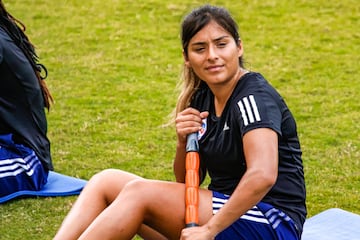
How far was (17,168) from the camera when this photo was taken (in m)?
5.91

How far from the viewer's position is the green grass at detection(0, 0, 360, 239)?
6562 mm

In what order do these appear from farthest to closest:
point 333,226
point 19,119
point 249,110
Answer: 1. point 19,119
2. point 333,226
3. point 249,110

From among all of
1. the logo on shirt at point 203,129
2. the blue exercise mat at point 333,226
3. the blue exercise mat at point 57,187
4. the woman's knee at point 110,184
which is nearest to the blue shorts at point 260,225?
the logo on shirt at point 203,129

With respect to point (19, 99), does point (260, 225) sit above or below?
above

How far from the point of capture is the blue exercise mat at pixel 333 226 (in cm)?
497

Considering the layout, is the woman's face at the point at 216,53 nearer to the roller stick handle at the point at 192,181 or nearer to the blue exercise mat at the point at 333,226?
the roller stick handle at the point at 192,181

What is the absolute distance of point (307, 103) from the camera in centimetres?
862

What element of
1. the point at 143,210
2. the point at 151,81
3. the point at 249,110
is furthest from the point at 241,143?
the point at 151,81

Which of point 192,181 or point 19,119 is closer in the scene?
point 192,181

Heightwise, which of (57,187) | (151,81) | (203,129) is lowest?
(151,81)

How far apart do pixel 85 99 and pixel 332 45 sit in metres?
3.51

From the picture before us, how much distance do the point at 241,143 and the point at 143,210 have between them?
0.55 meters

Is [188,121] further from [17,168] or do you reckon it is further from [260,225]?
[17,168]

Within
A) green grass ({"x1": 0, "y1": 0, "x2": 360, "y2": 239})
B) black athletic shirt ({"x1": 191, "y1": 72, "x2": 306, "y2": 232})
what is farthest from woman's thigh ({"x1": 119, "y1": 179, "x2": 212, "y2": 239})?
green grass ({"x1": 0, "y1": 0, "x2": 360, "y2": 239})
